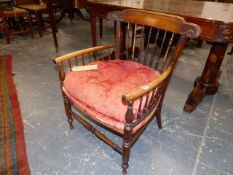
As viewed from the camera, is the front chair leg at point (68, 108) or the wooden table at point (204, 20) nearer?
the wooden table at point (204, 20)

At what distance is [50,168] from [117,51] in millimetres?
914

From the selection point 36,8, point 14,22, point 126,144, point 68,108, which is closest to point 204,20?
point 126,144

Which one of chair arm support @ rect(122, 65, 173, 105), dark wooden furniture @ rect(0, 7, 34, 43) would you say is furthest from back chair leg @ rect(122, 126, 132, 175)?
dark wooden furniture @ rect(0, 7, 34, 43)

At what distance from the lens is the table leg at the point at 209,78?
147 cm

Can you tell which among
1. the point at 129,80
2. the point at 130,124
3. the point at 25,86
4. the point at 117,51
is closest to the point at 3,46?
the point at 25,86

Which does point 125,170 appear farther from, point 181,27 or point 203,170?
point 181,27

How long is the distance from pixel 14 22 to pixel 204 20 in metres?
3.60

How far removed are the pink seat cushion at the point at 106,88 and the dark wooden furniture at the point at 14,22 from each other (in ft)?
7.91

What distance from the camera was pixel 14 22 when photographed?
3596 millimetres

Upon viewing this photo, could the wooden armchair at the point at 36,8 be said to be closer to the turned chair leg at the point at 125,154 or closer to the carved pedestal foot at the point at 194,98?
the carved pedestal foot at the point at 194,98

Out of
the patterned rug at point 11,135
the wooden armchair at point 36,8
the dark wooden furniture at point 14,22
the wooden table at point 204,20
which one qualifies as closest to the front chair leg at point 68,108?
the patterned rug at point 11,135

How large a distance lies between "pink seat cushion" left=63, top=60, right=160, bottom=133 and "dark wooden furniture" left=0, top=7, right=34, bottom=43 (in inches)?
94.9

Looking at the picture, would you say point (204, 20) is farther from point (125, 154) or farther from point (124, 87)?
point (125, 154)

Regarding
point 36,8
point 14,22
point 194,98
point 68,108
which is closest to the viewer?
point 68,108
